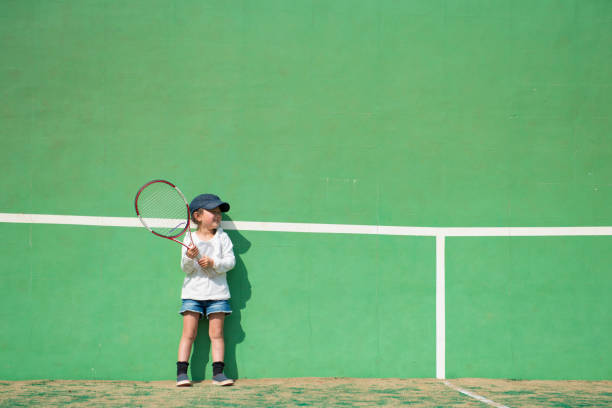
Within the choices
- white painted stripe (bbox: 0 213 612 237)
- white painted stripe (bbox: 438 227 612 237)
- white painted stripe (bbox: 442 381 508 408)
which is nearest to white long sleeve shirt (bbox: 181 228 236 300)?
white painted stripe (bbox: 0 213 612 237)

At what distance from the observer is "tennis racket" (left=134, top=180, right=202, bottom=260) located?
488 centimetres

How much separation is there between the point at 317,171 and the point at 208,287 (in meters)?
1.39

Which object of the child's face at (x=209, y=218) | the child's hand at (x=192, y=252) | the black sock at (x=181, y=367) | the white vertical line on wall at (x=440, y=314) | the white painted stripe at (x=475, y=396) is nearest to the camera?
the white painted stripe at (x=475, y=396)

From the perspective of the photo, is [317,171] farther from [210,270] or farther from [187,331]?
[187,331]

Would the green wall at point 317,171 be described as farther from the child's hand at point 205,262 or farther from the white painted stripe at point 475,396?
the child's hand at point 205,262

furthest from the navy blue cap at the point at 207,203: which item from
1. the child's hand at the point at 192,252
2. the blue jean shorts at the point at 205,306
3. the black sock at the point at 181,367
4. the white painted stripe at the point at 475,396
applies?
the white painted stripe at the point at 475,396

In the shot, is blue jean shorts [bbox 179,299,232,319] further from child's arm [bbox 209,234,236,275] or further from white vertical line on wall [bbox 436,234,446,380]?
white vertical line on wall [bbox 436,234,446,380]

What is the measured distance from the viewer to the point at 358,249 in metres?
5.10

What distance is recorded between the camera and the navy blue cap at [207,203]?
15.7 feet

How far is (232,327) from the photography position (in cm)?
499

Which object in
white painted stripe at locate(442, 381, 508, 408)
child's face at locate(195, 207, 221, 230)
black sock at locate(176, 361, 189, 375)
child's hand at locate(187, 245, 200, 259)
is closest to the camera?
white painted stripe at locate(442, 381, 508, 408)

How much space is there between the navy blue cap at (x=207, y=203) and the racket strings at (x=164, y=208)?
3.4 inches

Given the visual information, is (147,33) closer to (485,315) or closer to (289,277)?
(289,277)

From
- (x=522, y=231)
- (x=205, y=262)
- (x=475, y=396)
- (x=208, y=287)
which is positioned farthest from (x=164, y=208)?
(x=522, y=231)
